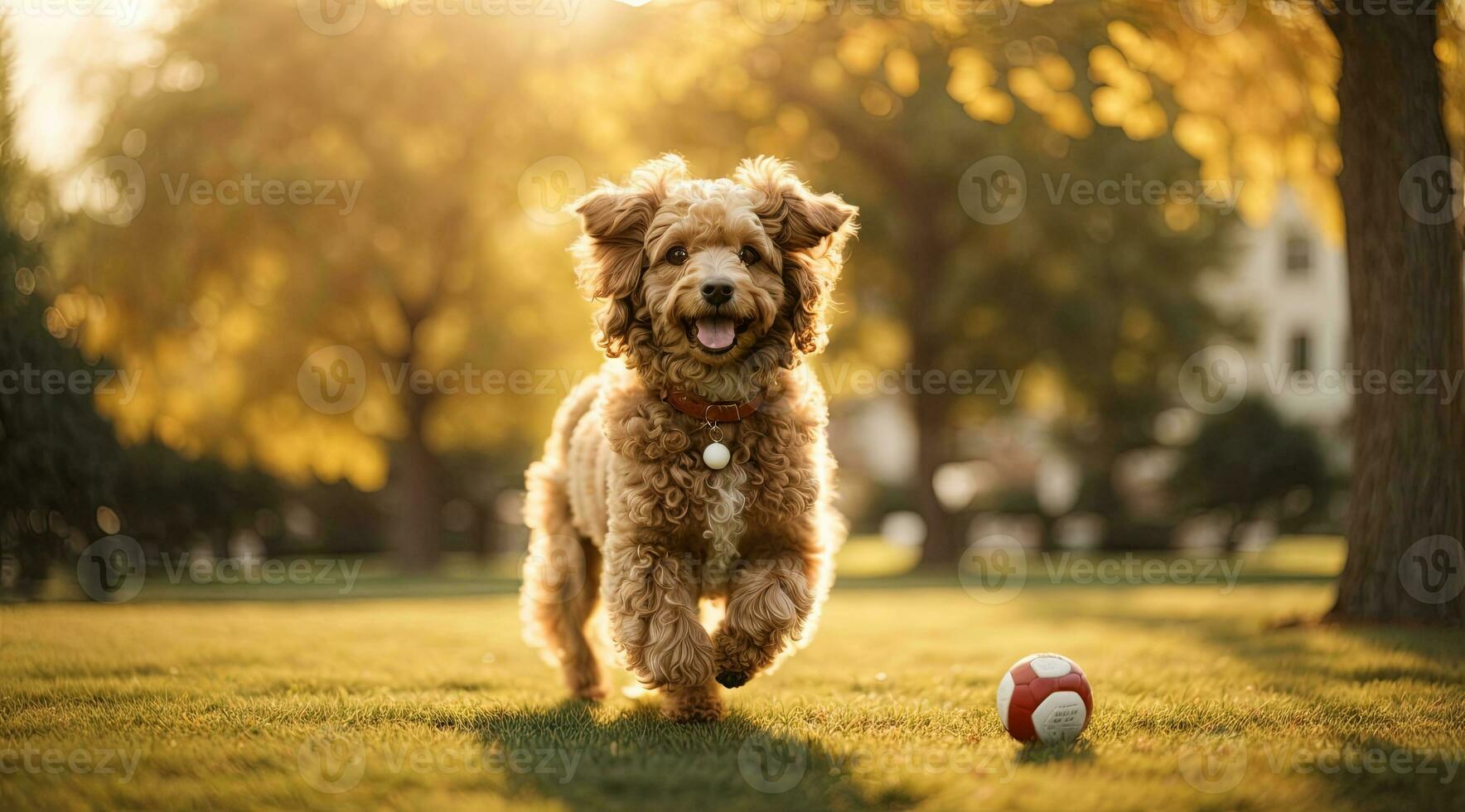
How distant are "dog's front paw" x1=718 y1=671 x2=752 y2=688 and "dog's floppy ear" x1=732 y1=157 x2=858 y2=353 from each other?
1350 mm

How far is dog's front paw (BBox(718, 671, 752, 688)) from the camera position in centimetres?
444

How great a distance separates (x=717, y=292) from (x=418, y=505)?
16771 mm

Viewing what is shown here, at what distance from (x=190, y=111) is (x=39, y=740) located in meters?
14.2

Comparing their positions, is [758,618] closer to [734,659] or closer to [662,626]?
[734,659]

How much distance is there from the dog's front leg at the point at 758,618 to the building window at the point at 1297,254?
34.7m

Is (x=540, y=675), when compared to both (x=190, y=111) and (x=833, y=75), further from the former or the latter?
(x=190, y=111)

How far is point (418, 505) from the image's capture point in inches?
785

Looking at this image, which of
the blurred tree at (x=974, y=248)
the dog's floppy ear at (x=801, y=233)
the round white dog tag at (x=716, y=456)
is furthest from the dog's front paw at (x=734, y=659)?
the blurred tree at (x=974, y=248)

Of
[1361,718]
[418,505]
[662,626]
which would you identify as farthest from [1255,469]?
[662,626]

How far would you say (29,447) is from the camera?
9.28 metres

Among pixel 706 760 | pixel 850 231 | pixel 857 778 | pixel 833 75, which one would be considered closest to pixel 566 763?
pixel 706 760

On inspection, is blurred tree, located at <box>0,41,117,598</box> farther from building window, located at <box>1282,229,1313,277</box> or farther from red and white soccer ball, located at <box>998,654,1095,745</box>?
building window, located at <box>1282,229,1313,277</box>

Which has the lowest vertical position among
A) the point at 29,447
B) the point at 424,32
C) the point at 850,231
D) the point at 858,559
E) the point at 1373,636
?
the point at 858,559

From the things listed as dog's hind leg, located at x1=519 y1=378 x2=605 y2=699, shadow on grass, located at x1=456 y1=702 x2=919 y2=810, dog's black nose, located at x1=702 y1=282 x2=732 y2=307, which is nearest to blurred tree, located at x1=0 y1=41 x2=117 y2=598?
dog's hind leg, located at x1=519 y1=378 x2=605 y2=699
